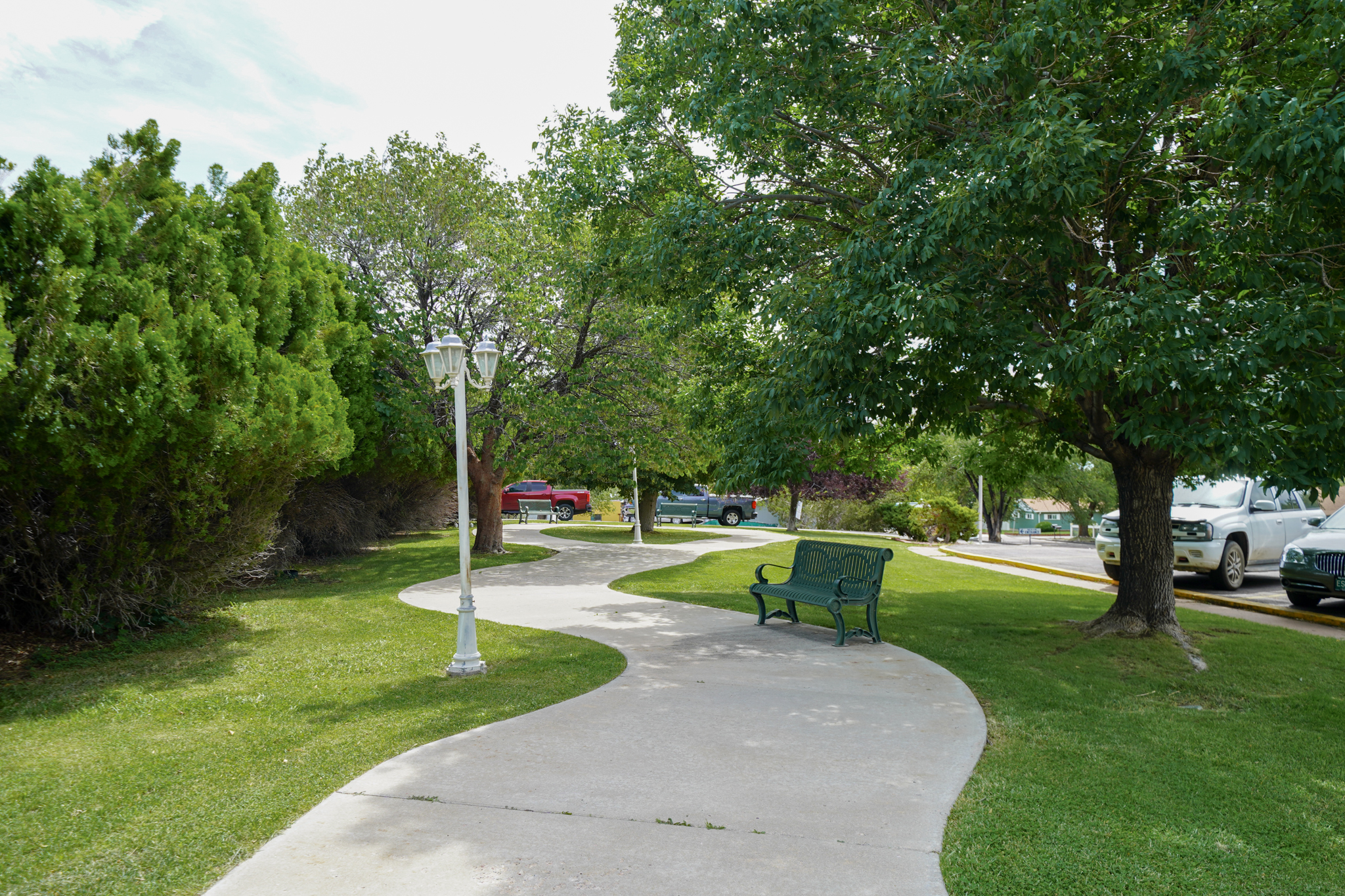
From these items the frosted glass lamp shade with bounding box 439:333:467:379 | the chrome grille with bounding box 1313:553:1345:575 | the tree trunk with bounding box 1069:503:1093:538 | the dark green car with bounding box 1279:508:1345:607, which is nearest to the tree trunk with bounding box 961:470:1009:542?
the tree trunk with bounding box 1069:503:1093:538

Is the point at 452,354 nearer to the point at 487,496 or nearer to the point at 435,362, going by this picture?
the point at 435,362

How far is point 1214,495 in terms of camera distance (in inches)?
556

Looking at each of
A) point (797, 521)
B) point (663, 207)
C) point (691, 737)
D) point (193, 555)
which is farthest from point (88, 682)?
point (797, 521)

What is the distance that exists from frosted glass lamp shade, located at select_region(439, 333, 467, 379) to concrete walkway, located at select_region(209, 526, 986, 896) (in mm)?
3349

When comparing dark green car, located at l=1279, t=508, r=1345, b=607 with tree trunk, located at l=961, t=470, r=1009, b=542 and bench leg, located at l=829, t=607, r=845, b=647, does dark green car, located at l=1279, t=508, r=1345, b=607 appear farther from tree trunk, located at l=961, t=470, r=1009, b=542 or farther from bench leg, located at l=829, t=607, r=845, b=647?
tree trunk, located at l=961, t=470, r=1009, b=542

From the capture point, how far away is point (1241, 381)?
602cm

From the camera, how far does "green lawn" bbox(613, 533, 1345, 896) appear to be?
3611 millimetres

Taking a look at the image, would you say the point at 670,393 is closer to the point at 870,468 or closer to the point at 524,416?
the point at 524,416

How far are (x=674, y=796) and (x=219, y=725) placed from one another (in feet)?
12.2

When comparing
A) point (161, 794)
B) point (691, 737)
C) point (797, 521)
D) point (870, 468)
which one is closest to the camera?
point (161, 794)

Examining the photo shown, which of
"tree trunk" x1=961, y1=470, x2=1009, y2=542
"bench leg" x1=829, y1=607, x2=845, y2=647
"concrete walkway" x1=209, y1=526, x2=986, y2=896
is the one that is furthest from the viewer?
"tree trunk" x1=961, y1=470, x2=1009, y2=542

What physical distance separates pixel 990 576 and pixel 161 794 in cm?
1525

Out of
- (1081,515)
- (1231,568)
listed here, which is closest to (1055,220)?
(1231,568)

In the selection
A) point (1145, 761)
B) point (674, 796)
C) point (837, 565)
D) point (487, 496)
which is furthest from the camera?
point (487, 496)
